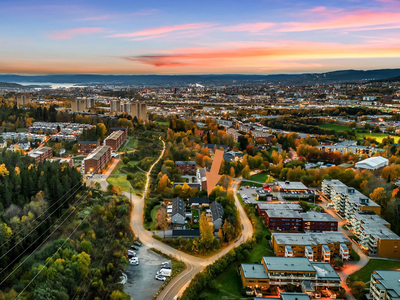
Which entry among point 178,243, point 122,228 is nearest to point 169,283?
point 178,243

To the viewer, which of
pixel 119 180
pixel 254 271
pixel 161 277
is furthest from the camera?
pixel 119 180

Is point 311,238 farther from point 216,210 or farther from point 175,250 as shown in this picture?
point 175,250

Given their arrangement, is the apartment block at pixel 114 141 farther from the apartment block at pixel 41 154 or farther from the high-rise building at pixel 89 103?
the high-rise building at pixel 89 103

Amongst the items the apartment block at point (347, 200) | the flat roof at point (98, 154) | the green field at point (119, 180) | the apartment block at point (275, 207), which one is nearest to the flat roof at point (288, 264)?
the apartment block at point (275, 207)

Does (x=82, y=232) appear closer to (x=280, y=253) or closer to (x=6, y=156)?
(x=280, y=253)

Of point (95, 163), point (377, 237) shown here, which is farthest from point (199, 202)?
point (377, 237)

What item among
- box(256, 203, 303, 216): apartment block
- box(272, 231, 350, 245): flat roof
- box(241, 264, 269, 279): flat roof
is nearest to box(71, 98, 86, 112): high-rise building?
box(256, 203, 303, 216): apartment block
